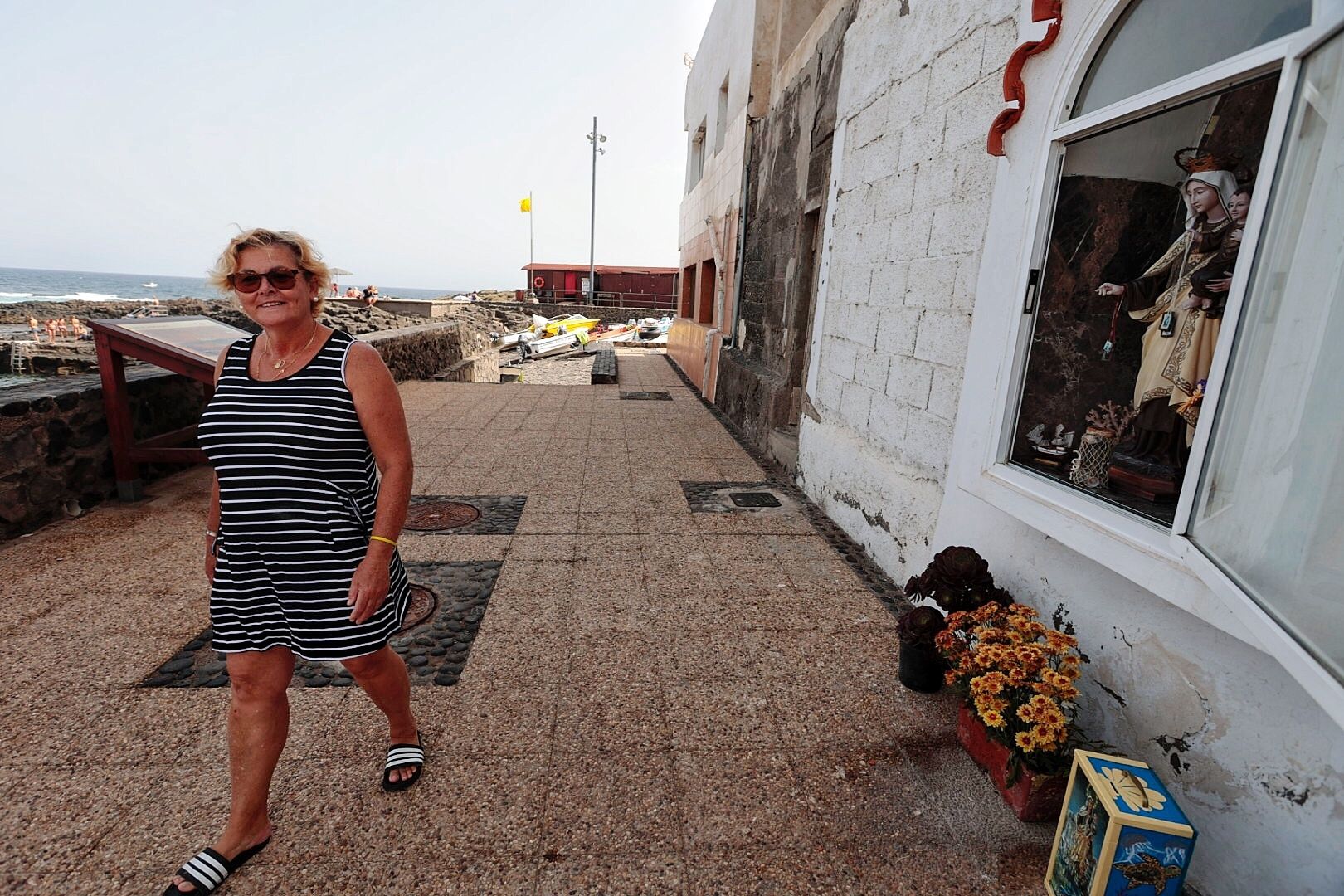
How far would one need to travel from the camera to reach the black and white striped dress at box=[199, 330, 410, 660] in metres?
1.74

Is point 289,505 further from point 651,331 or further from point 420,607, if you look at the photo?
point 651,331

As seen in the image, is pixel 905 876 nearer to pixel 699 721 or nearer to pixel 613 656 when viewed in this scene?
pixel 699 721

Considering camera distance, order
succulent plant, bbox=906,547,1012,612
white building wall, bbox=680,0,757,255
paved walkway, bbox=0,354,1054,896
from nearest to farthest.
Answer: paved walkway, bbox=0,354,1054,896, succulent plant, bbox=906,547,1012,612, white building wall, bbox=680,0,757,255

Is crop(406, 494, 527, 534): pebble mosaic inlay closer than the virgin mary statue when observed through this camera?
No

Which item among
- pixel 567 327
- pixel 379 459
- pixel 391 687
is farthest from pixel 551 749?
pixel 567 327

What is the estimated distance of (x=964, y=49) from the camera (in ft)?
10.8

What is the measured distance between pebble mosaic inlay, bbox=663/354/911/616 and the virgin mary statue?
1.61 m

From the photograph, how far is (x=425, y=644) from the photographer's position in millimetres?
3037

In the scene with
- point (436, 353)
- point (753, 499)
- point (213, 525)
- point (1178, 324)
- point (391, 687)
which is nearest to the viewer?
point (213, 525)

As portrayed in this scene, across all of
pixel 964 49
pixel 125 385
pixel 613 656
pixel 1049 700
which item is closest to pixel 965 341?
pixel 964 49

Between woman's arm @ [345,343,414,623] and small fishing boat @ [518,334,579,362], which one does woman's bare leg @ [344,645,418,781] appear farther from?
small fishing boat @ [518,334,579,362]

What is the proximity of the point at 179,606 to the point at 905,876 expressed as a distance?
357 centimetres

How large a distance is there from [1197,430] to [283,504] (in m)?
2.56

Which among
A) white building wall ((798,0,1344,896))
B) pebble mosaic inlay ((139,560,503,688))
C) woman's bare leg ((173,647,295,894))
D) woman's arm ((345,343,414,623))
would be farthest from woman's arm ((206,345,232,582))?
white building wall ((798,0,1344,896))
